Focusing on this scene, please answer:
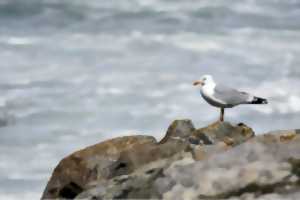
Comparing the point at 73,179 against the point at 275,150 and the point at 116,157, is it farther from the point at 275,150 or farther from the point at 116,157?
the point at 275,150

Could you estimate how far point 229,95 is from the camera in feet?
89.1

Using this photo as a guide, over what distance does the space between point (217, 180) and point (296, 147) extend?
1.33 meters

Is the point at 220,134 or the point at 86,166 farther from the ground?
the point at 220,134

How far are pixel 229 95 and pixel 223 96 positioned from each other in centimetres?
20

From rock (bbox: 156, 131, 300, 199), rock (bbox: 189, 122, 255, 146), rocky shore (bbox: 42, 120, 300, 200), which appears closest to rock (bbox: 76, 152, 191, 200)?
rocky shore (bbox: 42, 120, 300, 200)

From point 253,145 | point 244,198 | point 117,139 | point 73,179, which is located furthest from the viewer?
point 117,139

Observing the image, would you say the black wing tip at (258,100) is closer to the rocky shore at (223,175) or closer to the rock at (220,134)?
the rock at (220,134)

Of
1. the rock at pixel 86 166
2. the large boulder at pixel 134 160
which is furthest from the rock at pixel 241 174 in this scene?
the rock at pixel 86 166

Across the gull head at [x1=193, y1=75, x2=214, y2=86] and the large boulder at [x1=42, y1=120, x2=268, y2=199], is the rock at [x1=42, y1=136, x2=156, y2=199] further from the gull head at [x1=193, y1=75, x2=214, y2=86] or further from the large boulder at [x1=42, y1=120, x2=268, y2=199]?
the gull head at [x1=193, y1=75, x2=214, y2=86]

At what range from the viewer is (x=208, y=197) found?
37.8 feet

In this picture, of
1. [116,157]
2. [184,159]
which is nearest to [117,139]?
[116,157]

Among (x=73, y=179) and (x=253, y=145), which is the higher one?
(x=253, y=145)

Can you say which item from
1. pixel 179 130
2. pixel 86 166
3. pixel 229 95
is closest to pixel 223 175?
pixel 86 166

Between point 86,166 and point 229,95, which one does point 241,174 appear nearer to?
point 86,166
